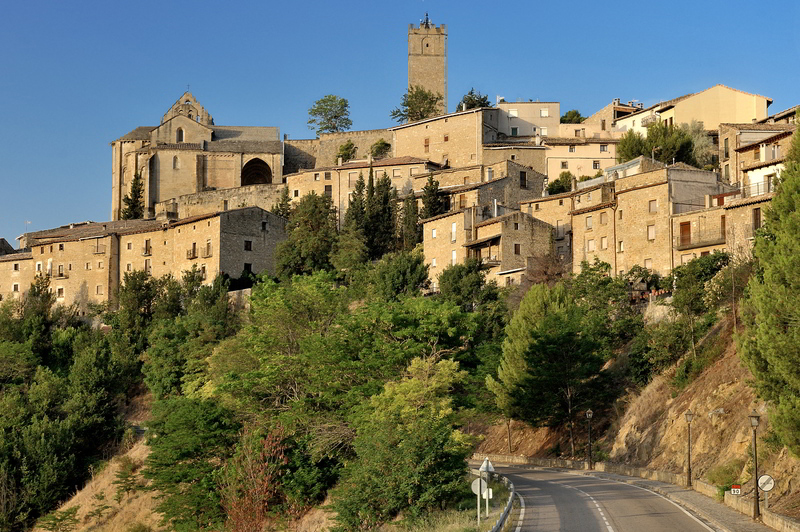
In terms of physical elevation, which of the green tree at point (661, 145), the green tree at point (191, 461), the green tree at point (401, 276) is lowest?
the green tree at point (191, 461)

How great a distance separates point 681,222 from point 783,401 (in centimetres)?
3097

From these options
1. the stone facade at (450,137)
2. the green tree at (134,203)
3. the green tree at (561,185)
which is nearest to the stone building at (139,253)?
the green tree at (134,203)

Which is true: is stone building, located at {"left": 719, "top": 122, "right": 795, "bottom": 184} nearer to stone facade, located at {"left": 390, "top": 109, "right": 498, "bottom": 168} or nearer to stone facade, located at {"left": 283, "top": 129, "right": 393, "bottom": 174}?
stone facade, located at {"left": 390, "top": 109, "right": 498, "bottom": 168}

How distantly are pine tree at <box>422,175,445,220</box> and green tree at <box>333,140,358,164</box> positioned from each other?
22163mm

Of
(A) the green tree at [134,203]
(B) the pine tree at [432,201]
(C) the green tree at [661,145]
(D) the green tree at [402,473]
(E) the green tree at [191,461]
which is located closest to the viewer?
(D) the green tree at [402,473]

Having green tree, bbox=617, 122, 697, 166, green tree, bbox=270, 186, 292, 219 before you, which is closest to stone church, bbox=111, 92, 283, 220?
green tree, bbox=270, 186, 292, 219

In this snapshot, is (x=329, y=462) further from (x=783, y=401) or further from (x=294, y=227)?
(x=294, y=227)

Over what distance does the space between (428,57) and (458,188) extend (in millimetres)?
37812

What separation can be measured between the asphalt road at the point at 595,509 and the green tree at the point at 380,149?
60.8 m

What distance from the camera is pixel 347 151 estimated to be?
95000 mm

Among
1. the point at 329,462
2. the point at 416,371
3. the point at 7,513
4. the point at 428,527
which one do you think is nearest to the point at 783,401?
the point at 428,527

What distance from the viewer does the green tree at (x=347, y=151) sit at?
9462cm

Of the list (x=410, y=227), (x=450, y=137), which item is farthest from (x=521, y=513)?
(x=450, y=137)

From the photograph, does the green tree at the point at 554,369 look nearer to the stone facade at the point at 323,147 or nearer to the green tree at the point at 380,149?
the green tree at the point at 380,149
